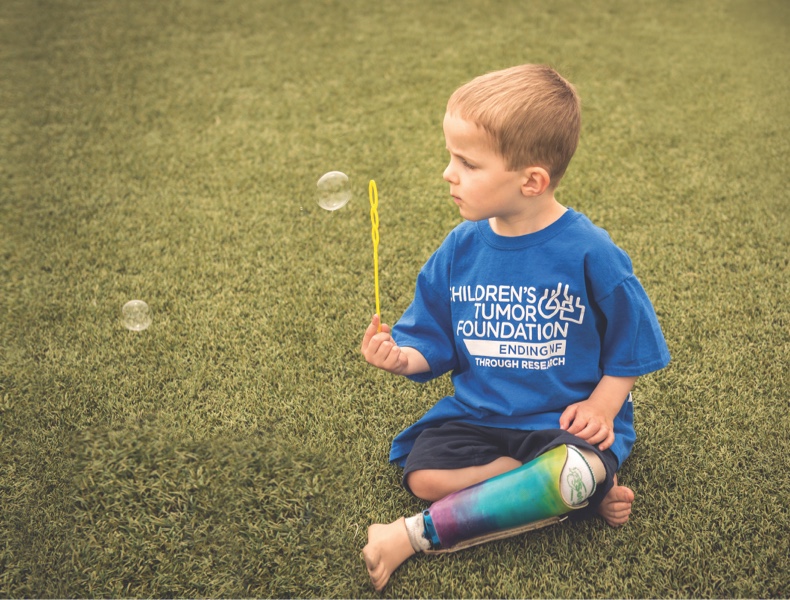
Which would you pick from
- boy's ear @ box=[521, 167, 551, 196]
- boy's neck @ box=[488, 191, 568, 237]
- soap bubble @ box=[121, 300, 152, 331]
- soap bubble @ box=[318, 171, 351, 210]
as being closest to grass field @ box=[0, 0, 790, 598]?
soap bubble @ box=[121, 300, 152, 331]

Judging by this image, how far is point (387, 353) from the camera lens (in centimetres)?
146

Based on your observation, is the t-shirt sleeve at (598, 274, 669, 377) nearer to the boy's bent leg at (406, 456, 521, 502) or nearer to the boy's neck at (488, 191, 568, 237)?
the boy's neck at (488, 191, 568, 237)

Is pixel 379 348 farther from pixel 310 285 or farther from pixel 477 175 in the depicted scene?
pixel 310 285

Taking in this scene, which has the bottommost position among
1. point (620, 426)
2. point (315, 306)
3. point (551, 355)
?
point (315, 306)

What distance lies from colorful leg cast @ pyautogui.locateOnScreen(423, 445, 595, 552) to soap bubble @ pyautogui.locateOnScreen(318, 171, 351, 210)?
85 centimetres

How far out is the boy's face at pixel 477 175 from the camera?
1.35 meters

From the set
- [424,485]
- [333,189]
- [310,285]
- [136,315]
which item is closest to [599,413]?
[424,485]

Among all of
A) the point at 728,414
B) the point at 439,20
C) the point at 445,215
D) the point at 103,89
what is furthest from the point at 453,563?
the point at 439,20

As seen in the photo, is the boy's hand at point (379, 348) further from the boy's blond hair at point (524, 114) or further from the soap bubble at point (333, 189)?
the soap bubble at point (333, 189)

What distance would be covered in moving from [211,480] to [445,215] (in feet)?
4.33

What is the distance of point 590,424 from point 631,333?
0.20 m

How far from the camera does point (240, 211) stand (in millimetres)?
2609

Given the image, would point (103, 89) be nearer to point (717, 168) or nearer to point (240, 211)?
point (240, 211)

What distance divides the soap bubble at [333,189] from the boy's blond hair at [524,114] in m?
0.55
